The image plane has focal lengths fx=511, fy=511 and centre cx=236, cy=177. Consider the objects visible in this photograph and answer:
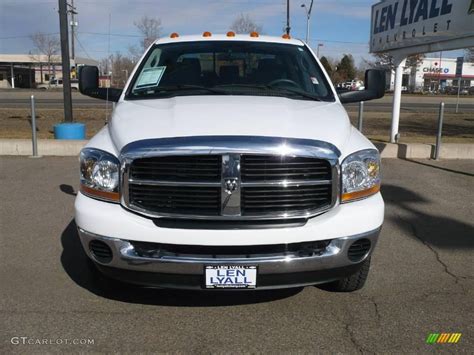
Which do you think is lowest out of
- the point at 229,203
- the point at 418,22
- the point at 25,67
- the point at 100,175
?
the point at 229,203

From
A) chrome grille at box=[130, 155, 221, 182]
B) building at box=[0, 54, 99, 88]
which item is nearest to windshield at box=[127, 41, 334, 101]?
chrome grille at box=[130, 155, 221, 182]

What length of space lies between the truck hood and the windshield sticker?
0.45 meters

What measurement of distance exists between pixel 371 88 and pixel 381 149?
5389 millimetres

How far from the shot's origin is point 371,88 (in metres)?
4.87

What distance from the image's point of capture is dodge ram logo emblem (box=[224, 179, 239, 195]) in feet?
9.96

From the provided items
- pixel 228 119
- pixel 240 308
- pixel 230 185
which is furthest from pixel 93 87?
pixel 240 308

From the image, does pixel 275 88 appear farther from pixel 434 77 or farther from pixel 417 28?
pixel 434 77

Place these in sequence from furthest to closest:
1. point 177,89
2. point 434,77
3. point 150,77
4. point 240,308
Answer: point 434,77
point 150,77
point 177,89
point 240,308

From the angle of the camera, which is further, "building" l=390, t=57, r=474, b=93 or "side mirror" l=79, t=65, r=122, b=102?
"building" l=390, t=57, r=474, b=93

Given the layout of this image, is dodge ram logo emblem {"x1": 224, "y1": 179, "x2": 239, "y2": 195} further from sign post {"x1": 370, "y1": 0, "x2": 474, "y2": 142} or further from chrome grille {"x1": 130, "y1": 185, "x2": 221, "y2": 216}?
sign post {"x1": 370, "y1": 0, "x2": 474, "y2": 142}

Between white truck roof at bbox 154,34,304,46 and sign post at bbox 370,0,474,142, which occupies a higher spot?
sign post at bbox 370,0,474,142

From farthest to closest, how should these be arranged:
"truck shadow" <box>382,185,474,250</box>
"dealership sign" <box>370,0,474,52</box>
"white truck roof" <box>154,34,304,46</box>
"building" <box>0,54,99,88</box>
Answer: "building" <box>0,54,99,88</box>
"dealership sign" <box>370,0,474,52</box>
"truck shadow" <box>382,185,474,250</box>
"white truck roof" <box>154,34,304,46</box>

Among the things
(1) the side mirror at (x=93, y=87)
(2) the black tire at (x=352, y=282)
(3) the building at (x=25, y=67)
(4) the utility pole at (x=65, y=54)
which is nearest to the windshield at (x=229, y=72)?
(1) the side mirror at (x=93, y=87)

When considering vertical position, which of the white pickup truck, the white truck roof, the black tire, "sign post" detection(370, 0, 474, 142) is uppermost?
"sign post" detection(370, 0, 474, 142)
